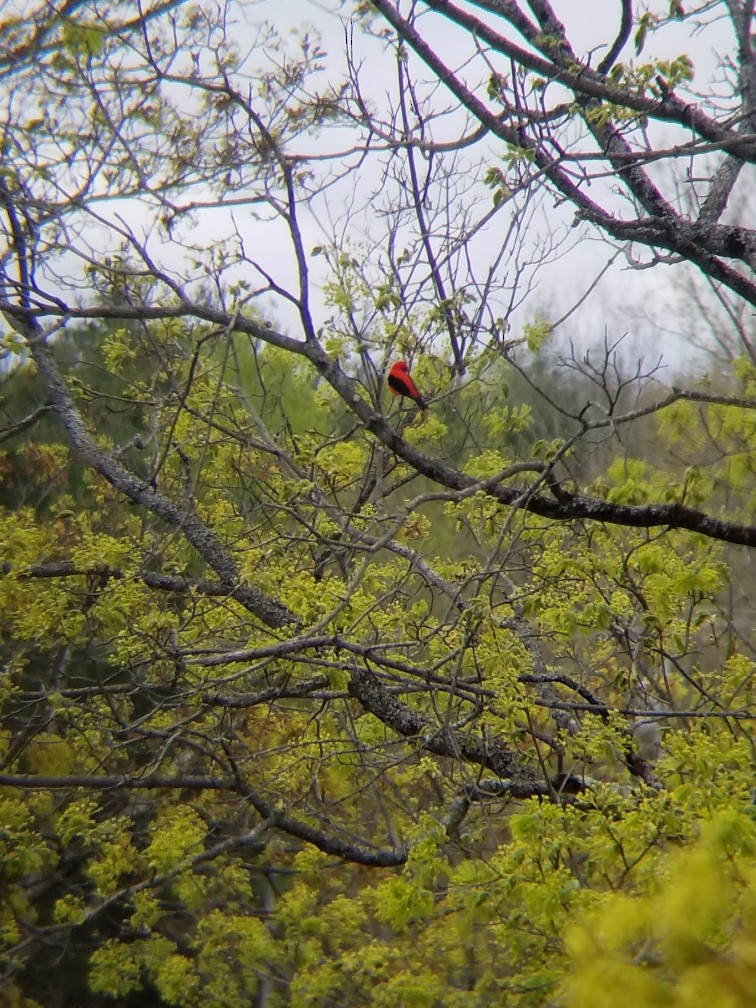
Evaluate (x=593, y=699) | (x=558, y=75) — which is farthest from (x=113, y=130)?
(x=593, y=699)

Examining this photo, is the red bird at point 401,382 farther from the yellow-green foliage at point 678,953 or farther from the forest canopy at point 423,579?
the yellow-green foliage at point 678,953

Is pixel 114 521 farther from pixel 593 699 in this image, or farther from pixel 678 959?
pixel 678 959

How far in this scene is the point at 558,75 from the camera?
3.57 meters

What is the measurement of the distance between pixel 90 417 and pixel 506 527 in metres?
6.76

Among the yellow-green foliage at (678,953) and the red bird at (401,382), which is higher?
the red bird at (401,382)

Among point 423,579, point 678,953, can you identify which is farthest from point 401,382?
point 678,953

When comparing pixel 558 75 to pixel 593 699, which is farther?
pixel 593 699

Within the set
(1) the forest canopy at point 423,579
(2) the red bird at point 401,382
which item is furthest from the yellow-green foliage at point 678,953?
(2) the red bird at point 401,382

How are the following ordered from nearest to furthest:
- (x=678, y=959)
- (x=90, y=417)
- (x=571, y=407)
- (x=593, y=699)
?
(x=678, y=959)
(x=593, y=699)
(x=90, y=417)
(x=571, y=407)

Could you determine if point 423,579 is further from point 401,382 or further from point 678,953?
point 678,953

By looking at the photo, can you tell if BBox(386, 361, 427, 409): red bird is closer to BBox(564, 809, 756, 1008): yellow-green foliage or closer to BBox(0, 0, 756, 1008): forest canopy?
BBox(0, 0, 756, 1008): forest canopy

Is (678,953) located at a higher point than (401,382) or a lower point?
lower

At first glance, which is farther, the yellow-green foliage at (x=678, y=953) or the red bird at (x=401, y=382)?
the red bird at (x=401, y=382)

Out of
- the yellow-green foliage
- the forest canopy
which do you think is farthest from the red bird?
the yellow-green foliage
